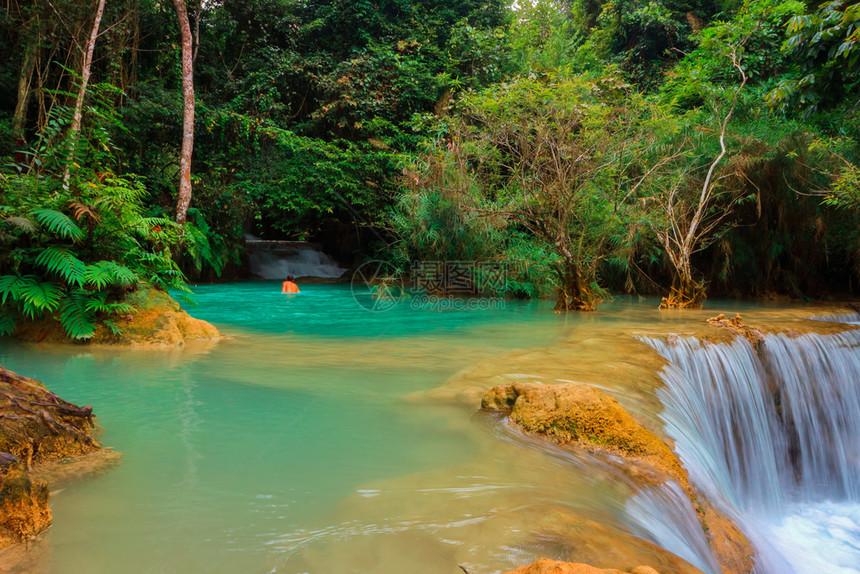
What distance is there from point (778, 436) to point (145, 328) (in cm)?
759

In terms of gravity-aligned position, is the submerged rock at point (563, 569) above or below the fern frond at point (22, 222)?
below

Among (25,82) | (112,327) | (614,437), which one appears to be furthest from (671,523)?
(25,82)

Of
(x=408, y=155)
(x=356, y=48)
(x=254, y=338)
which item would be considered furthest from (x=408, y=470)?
(x=356, y=48)

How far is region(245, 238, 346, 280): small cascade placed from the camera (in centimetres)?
1845

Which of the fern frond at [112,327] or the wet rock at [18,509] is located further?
the fern frond at [112,327]

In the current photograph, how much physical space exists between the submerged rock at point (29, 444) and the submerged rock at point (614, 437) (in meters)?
2.67

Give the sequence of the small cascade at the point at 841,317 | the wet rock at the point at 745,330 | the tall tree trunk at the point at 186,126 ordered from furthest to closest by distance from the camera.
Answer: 1. the tall tree trunk at the point at 186,126
2. the small cascade at the point at 841,317
3. the wet rock at the point at 745,330

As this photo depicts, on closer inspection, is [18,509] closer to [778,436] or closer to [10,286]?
[10,286]

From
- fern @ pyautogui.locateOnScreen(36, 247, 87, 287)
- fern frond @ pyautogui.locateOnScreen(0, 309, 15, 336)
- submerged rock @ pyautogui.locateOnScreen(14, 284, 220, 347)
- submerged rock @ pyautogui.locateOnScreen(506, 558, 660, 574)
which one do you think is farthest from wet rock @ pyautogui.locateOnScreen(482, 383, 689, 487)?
fern frond @ pyautogui.locateOnScreen(0, 309, 15, 336)

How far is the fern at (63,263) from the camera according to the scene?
5.44m

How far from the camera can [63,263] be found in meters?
5.45

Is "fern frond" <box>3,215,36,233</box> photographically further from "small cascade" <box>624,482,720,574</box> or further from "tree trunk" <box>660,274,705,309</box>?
"tree trunk" <box>660,274,705,309</box>

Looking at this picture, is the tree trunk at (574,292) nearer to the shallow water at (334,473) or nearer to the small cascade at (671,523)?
the shallow water at (334,473)

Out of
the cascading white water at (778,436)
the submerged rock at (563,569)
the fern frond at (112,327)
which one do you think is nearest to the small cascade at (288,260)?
the fern frond at (112,327)
